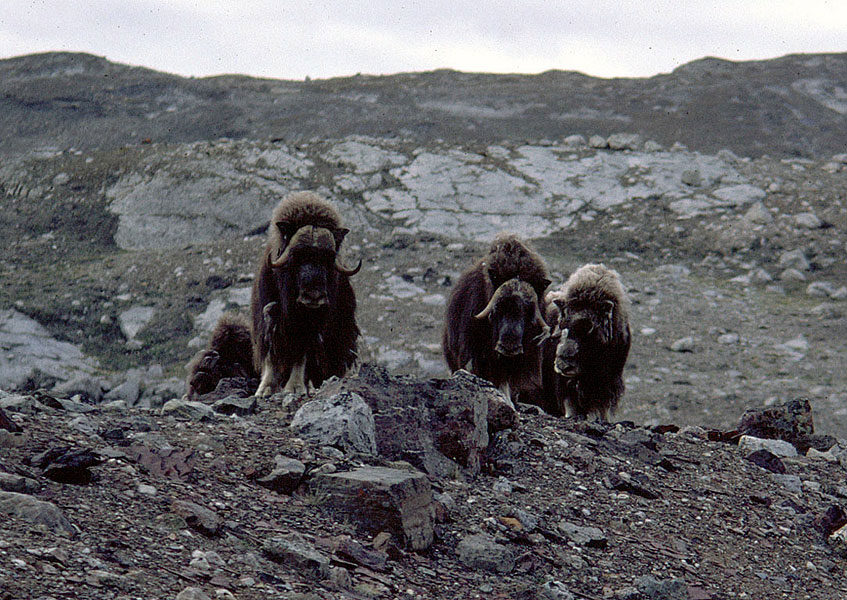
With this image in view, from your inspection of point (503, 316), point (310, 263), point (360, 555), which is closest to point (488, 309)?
point (503, 316)

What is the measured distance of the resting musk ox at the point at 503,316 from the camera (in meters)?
6.45

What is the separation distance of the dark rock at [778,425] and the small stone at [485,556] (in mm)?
3343

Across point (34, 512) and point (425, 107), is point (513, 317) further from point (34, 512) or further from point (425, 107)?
point (425, 107)

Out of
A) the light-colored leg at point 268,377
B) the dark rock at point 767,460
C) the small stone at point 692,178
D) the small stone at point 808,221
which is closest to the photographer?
the dark rock at point 767,460

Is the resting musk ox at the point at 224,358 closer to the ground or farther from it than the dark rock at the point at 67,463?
closer to the ground

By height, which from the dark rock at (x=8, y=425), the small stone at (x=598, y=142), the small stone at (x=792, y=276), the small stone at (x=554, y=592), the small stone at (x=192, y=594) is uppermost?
the small stone at (x=598, y=142)

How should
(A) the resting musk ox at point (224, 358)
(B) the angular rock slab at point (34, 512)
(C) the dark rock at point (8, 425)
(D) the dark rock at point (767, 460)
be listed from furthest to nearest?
(A) the resting musk ox at point (224, 358)
(D) the dark rock at point (767, 460)
(C) the dark rock at point (8, 425)
(B) the angular rock slab at point (34, 512)

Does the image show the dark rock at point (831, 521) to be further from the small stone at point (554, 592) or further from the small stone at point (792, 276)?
the small stone at point (792, 276)

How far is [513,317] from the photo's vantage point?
21.1 feet

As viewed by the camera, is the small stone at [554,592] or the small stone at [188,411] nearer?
the small stone at [554,592]

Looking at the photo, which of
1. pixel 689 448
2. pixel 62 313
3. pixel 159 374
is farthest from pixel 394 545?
pixel 62 313

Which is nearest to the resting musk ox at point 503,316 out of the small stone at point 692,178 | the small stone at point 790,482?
the small stone at point 790,482

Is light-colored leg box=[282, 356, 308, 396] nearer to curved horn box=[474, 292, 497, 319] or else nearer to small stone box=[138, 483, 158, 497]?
curved horn box=[474, 292, 497, 319]

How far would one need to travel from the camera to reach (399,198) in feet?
41.1
